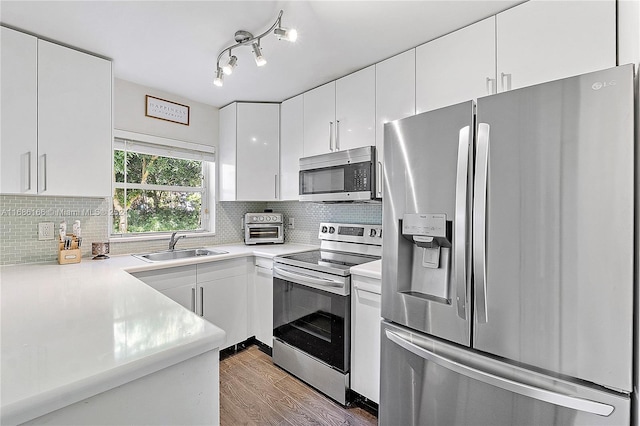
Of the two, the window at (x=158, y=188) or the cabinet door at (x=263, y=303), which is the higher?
the window at (x=158, y=188)

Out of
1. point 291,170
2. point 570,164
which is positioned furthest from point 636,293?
point 291,170

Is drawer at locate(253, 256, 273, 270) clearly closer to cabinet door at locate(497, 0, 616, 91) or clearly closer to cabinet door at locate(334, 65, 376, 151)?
cabinet door at locate(334, 65, 376, 151)

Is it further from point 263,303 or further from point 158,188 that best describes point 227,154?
point 263,303

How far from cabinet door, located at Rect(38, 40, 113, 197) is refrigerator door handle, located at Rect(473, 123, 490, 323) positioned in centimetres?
218

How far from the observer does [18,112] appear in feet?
5.37

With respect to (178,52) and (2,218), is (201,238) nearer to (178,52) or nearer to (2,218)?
(2,218)

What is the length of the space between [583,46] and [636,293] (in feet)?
3.62

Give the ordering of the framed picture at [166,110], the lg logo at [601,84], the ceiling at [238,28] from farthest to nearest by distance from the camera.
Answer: the framed picture at [166,110], the ceiling at [238,28], the lg logo at [601,84]

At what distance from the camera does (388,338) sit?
4.70 ft

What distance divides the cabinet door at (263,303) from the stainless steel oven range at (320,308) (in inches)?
4.7

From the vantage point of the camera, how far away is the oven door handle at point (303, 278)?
6.24ft

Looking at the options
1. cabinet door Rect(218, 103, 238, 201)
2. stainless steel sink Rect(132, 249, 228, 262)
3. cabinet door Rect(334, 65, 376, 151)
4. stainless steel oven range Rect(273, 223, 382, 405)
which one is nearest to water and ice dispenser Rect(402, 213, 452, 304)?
stainless steel oven range Rect(273, 223, 382, 405)

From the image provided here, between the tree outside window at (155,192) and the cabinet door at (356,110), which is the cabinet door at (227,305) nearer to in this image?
the tree outside window at (155,192)

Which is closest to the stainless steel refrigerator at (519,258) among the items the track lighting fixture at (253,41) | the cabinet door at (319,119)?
the track lighting fixture at (253,41)
